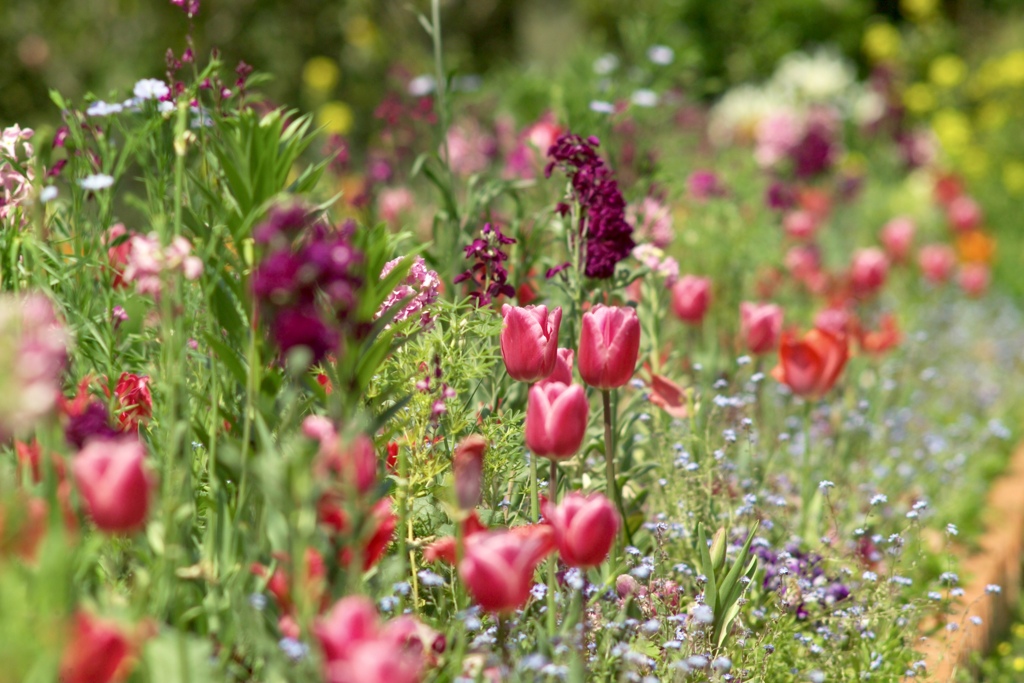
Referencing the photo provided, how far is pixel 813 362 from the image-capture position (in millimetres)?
2465

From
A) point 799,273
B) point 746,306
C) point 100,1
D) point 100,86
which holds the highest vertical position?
point 100,1

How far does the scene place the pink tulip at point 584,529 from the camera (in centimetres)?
123

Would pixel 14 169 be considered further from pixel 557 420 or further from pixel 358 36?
pixel 358 36

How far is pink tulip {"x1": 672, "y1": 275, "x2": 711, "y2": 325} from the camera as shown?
2785 millimetres

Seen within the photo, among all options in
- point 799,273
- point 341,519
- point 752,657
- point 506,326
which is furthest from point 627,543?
point 799,273

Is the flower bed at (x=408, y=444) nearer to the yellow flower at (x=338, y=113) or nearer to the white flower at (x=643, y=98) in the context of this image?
the white flower at (x=643, y=98)

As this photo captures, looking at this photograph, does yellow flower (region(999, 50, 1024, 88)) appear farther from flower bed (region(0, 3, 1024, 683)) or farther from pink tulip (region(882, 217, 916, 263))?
flower bed (region(0, 3, 1024, 683))

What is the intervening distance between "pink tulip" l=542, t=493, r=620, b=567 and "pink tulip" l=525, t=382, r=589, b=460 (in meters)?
0.18

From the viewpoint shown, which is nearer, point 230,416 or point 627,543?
point 230,416

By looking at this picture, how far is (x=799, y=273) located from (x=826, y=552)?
76.4 inches

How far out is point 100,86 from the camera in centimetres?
723

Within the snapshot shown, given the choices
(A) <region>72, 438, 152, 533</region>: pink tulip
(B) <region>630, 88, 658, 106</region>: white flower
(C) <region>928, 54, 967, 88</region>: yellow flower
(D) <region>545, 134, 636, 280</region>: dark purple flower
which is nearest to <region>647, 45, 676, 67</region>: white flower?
(B) <region>630, 88, 658, 106</region>: white flower

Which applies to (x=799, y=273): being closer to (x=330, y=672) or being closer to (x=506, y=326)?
(x=506, y=326)

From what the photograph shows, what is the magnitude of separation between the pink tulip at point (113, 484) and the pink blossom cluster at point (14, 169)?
884mm
